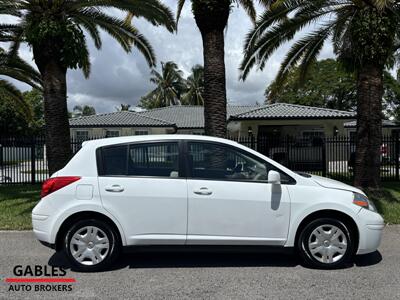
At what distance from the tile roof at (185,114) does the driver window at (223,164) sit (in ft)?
80.8

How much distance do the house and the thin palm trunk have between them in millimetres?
12915

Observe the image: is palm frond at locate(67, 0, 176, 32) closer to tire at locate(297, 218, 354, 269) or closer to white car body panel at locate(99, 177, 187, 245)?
white car body panel at locate(99, 177, 187, 245)

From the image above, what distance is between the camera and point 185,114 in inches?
1319

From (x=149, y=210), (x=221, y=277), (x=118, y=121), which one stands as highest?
(x=118, y=121)

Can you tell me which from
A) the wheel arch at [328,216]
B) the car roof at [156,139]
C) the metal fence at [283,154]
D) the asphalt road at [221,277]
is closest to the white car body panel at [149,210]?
the asphalt road at [221,277]

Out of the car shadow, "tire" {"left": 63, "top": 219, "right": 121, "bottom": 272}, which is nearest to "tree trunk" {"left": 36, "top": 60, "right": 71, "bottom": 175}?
the car shadow

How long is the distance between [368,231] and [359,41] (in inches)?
247

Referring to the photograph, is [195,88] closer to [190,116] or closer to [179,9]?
[190,116]

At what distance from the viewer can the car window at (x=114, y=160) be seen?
4.85 meters

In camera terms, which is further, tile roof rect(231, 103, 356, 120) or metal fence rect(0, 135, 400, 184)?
tile roof rect(231, 103, 356, 120)

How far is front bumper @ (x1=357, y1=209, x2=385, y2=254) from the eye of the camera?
4.76 m

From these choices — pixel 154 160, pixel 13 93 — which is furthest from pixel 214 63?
pixel 13 93

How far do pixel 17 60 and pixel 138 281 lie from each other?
37.5 ft

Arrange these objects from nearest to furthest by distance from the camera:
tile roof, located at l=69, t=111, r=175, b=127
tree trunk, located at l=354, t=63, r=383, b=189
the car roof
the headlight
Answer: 1. the headlight
2. the car roof
3. tree trunk, located at l=354, t=63, r=383, b=189
4. tile roof, located at l=69, t=111, r=175, b=127
